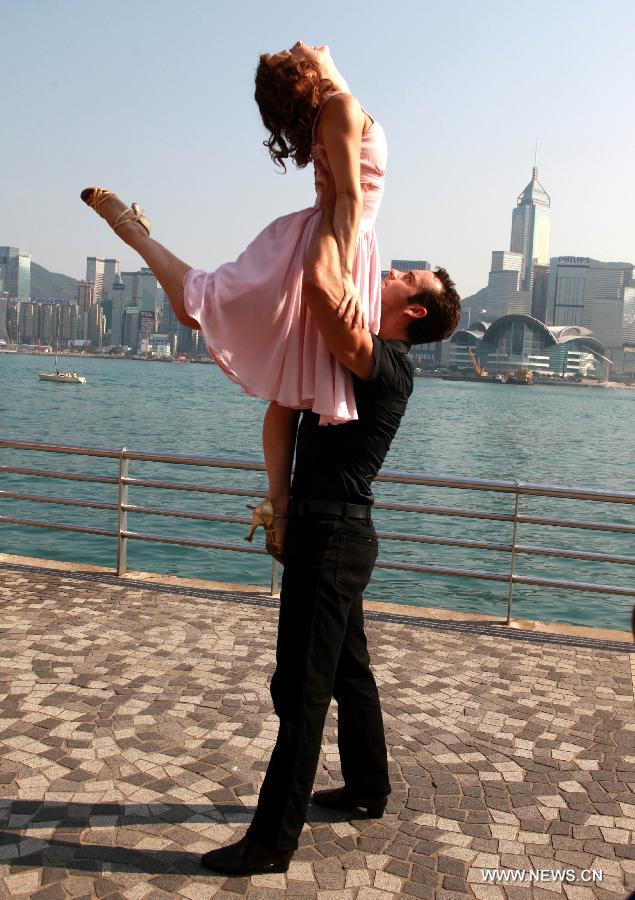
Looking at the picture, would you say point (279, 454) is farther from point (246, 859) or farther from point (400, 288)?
point (246, 859)

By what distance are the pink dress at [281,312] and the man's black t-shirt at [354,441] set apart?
0.11 m

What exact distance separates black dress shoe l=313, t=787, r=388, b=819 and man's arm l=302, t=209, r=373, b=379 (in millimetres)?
1609

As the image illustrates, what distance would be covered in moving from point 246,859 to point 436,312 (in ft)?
5.56

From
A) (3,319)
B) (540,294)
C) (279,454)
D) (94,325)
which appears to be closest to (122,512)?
(279,454)

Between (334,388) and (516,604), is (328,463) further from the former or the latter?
(516,604)

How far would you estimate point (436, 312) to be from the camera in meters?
2.87

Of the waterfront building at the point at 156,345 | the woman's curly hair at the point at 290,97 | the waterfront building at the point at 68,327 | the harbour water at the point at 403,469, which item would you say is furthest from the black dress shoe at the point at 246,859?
the waterfront building at the point at 68,327

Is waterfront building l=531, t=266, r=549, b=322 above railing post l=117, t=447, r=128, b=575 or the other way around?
above

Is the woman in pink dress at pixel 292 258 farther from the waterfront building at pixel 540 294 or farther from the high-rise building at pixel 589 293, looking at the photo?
the waterfront building at pixel 540 294

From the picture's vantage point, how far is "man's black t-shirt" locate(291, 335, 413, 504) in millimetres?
2711

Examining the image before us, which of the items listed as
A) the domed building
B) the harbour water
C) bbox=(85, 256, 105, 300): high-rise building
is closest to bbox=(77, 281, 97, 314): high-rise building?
bbox=(85, 256, 105, 300): high-rise building

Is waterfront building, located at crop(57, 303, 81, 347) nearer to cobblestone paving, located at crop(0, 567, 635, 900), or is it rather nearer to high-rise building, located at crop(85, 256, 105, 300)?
high-rise building, located at crop(85, 256, 105, 300)

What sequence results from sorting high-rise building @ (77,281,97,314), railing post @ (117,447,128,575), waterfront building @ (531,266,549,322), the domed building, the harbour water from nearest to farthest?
railing post @ (117,447,128,575) → the harbour water → the domed building → high-rise building @ (77,281,97,314) → waterfront building @ (531,266,549,322)

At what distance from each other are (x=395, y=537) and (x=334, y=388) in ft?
12.5
